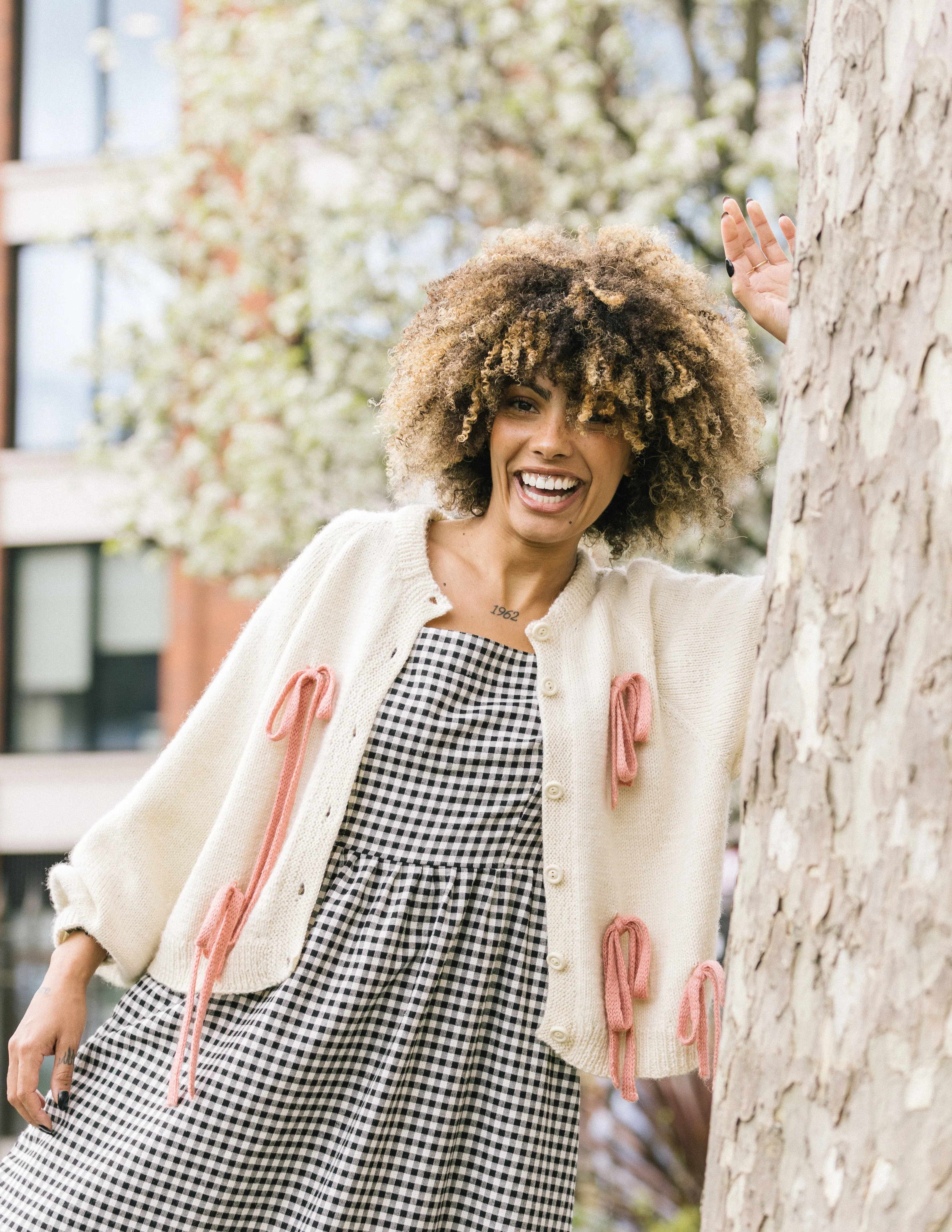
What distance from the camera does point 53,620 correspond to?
13008mm

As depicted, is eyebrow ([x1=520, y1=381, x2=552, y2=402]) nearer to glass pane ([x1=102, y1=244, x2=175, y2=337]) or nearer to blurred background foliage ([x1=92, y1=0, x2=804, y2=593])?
blurred background foliage ([x1=92, y1=0, x2=804, y2=593])

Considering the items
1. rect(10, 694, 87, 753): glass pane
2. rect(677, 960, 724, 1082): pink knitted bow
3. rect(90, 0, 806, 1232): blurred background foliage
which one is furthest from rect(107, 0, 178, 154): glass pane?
rect(677, 960, 724, 1082): pink knitted bow

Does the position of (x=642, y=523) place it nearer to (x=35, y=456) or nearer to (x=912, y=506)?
(x=912, y=506)

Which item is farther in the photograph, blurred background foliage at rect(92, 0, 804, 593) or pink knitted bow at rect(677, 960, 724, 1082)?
blurred background foliage at rect(92, 0, 804, 593)

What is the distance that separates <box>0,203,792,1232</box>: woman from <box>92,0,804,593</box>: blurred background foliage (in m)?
4.46

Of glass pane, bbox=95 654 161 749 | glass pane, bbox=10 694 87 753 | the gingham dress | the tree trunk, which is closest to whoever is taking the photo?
the tree trunk

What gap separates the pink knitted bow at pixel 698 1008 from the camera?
8.18 ft

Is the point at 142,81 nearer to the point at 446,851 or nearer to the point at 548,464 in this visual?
the point at 548,464

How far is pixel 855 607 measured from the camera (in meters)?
1.62

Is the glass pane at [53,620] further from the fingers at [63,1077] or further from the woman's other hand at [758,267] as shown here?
the woman's other hand at [758,267]

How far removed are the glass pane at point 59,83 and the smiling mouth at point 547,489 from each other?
11509 millimetres

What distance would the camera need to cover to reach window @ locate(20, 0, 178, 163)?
41.2 feet

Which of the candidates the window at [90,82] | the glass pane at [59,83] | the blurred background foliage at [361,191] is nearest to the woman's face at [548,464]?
the blurred background foliage at [361,191]

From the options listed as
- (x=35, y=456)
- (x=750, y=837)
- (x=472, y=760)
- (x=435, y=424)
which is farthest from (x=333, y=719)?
(x=35, y=456)
